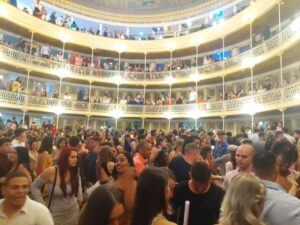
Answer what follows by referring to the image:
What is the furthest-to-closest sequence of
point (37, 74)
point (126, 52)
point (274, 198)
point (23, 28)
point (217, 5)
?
point (126, 52)
point (217, 5)
point (37, 74)
point (23, 28)
point (274, 198)

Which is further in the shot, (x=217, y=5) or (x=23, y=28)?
(x=217, y=5)

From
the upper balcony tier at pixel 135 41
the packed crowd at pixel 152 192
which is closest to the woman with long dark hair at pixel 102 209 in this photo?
the packed crowd at pixel 152 192

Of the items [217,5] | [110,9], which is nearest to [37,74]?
[110,9]

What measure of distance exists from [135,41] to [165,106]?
783 centimetres

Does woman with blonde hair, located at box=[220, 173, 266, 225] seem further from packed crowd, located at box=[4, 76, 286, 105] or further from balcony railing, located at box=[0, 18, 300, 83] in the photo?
packed crowd, located at box=[4, 76, 286, 105]

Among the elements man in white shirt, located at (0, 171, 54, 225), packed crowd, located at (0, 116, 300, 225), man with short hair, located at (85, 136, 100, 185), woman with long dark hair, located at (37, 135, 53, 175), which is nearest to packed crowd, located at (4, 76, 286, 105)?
man with short hair, located at (85, 136, 100, 185)

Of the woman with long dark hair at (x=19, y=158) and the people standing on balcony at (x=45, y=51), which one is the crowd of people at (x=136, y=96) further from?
the woman with long dark hair at (x=19, y=158)

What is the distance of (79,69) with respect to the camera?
2695 cm

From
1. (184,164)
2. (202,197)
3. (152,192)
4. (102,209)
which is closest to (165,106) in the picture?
(184,164)

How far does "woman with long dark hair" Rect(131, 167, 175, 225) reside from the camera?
2.38m

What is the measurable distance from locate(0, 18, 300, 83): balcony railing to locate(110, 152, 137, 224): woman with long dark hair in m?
14.6

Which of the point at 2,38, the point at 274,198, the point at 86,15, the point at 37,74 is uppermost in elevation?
the point at 86,15

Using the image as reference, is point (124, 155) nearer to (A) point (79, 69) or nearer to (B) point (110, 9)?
(A) point (79, 69)

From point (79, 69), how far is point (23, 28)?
6078 millimetres
